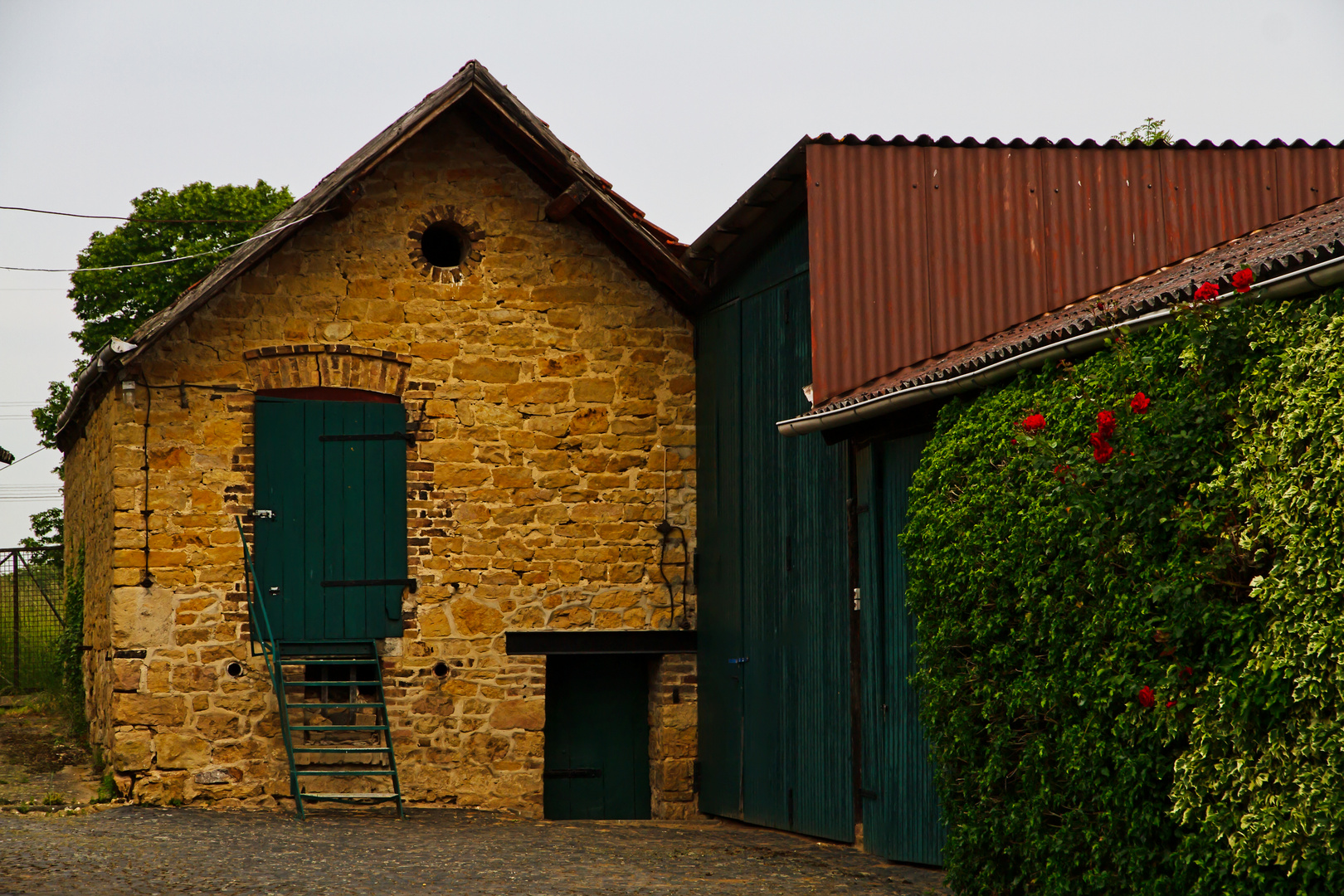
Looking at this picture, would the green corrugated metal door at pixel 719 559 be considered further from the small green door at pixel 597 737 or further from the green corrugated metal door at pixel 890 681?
the green corrugated metal door at pixel 890 681

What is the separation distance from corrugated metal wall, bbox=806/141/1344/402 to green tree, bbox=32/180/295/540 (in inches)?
637

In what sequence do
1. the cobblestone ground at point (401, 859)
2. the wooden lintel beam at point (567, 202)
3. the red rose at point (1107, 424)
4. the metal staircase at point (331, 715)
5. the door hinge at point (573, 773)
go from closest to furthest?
the red rose at point (1107, 424), the cobblestone ground at point (401, 859), the metal staircase at point (331, 715), the wooden lintel beam at point (567, 202), the door hinge at point (573, 773)

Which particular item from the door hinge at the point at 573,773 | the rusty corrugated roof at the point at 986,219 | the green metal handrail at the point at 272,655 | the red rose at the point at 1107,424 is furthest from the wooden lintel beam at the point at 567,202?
the red rose at the point at 1107,424

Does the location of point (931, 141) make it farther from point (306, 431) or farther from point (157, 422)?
point (157, 422)

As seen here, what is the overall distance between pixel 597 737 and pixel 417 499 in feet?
8.61

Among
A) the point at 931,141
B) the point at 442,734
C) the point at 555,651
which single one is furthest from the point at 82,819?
the point at 931,141

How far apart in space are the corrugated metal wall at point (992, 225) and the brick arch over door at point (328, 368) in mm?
3776

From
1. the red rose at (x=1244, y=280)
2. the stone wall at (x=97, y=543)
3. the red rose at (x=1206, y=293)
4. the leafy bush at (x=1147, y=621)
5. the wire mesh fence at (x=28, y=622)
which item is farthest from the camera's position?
the wire mesh fence at (x=28, y=622)

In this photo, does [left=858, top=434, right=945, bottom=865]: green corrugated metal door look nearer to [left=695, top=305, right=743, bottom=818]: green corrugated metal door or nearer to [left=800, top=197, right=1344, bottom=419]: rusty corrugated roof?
[left=800, top=197, right=1344, bottom=419]: rusty corrugated roof

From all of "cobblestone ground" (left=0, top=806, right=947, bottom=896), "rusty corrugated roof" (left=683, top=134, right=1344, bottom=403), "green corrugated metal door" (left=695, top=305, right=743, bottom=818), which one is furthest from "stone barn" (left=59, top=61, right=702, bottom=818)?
"rusty corrugated roof" (left=683, top=134, right=1344, bottom=403)

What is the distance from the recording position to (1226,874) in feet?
16.1

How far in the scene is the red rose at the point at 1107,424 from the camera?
562cm

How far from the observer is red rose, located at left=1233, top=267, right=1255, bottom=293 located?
5047 mm

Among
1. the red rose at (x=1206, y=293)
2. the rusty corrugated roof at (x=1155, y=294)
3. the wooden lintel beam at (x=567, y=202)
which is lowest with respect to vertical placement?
the red rose at (x=1206, y=293)
